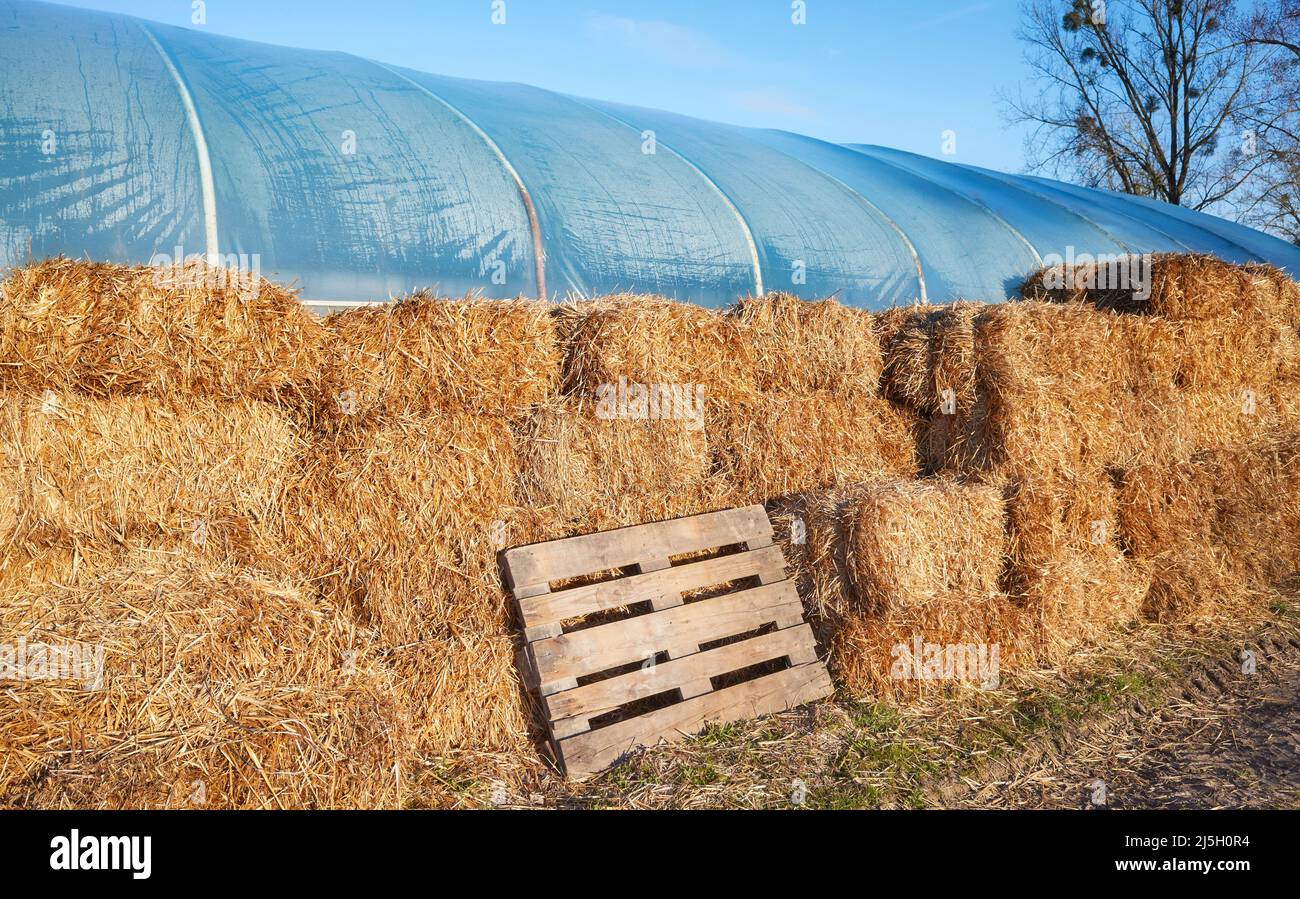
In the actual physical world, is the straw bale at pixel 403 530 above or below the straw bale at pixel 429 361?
below

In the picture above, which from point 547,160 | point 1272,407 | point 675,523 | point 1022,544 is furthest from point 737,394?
point 1272,407

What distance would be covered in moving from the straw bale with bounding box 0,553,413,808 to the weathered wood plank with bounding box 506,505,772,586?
3.37 feet

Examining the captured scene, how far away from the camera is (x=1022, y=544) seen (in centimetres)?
593

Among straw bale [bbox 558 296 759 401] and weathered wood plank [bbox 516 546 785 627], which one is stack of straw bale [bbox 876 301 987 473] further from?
weathered wood plank [bbox 516 546 785 627]

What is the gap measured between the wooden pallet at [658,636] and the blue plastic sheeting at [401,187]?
8.63ft

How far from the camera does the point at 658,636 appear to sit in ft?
16.6

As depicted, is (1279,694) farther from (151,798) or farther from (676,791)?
(151,798)

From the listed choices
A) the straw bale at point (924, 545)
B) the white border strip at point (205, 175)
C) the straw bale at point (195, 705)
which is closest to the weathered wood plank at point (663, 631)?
the straw bale at point (924, 545)

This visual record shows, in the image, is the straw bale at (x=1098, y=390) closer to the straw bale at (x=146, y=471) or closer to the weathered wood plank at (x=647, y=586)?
the weathered wood plank at (x=647, y=586)

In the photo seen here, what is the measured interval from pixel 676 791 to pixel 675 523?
170 centimetres

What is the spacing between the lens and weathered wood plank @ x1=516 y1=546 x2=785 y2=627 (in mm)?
4797

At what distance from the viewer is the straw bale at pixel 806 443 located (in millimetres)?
6008

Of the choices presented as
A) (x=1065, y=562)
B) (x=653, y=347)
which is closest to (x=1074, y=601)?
(x=1065, y=562)

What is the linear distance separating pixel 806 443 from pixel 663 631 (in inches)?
72.9
